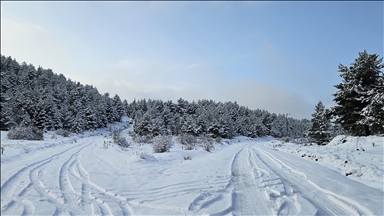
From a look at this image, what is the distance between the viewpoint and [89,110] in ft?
173

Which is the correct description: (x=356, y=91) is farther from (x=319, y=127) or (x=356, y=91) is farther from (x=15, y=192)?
(x=319, y=127)

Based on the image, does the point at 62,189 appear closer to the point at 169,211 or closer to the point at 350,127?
the point at 169,211

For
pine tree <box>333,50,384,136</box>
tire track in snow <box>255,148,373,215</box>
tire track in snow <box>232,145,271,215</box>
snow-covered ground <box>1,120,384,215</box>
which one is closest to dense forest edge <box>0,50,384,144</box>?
pine tree <box>333,50,384,136</box>

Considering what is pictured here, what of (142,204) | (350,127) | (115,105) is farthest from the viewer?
(115,105)

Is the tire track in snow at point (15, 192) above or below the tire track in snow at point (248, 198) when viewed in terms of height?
above

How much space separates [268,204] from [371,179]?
15.1 ft

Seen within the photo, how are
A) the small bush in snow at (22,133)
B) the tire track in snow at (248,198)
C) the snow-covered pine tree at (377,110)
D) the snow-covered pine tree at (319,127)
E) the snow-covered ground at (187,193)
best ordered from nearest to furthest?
1. the small bush in snow at (22,133)
2. the snow-covered ground at (187,193)
3. the tire track in snow at (248,198)
4. the snow-covered pine tree at (377,110)
5. the snow-covered pine tree at (319,127)

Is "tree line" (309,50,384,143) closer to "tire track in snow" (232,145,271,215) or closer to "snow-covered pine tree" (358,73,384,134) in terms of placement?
"snow-covered pine tree" (358,73,384,134)

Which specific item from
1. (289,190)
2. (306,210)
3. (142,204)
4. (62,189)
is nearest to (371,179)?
(289,190)

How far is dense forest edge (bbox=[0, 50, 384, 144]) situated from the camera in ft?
18.5

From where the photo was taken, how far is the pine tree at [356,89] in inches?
693

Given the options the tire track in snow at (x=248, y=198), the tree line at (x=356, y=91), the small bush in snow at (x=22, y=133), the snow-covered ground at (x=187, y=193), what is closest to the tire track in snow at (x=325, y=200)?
the snow-covered ground at (x=187, y=193)

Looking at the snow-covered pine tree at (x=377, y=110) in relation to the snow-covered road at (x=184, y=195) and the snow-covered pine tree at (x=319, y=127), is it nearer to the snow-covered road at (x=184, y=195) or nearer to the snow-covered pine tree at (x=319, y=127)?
the snow-covered road at (x=184, y=195)

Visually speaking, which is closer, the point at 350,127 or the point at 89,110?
the point at 350,127
